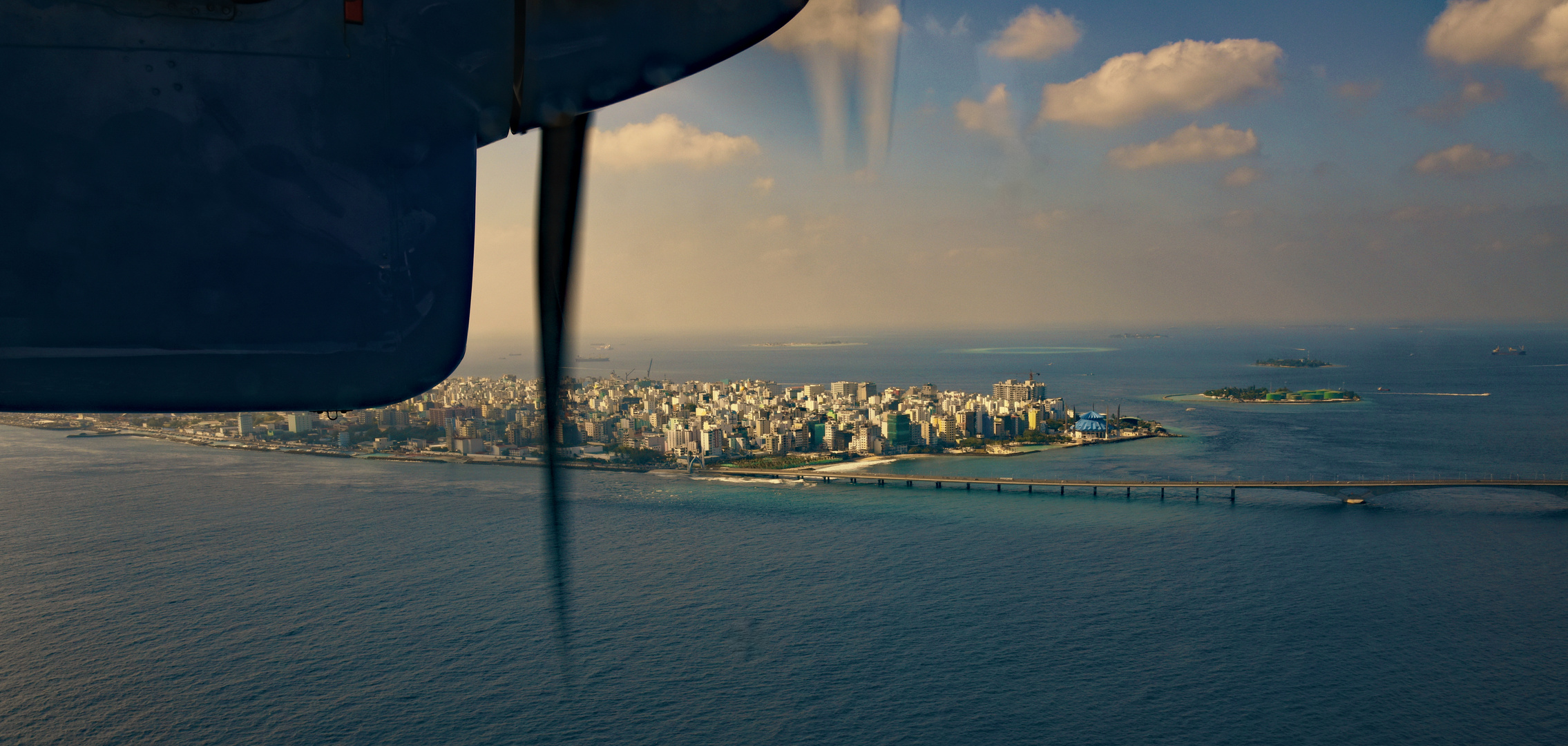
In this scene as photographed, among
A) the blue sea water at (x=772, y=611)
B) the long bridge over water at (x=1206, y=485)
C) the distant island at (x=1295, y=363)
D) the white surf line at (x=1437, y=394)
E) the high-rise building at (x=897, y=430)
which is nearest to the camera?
the blue sea water at (x=772, y=611)

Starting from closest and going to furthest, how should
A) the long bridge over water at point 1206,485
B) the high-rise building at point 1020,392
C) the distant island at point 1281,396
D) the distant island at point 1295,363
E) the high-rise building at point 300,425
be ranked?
1. the long bridge over water at point 1206,485
2. the high-rise building at point 300,425
3. the high-rise building at point 1020,392
4. the distant island at point 1281,396
5. the distant island at point 1295,363

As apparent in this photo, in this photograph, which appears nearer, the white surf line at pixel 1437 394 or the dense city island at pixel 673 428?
the dense city island at pixel 673 428

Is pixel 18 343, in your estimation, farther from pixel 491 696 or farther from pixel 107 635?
pixel 107 635

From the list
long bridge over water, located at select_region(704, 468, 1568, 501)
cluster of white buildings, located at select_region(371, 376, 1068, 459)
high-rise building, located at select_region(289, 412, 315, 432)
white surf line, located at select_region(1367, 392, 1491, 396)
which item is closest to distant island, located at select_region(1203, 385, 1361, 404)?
white surf line, located at select_region(1367, 392, 1491, 396)

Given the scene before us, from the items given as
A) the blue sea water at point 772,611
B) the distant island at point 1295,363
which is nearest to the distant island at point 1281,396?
the blue sea water at point 772,611

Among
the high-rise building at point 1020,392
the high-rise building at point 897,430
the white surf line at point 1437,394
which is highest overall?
the high-rise building at point 1020,392

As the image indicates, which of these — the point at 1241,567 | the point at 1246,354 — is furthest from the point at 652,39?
the point at 1246,354

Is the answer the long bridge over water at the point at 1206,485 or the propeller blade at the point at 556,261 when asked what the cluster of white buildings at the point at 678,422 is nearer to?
the long bridge over water at the point at 1206,485
